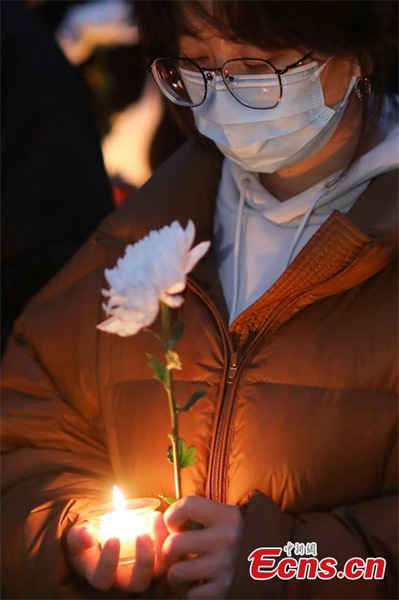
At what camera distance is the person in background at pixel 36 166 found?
3.14 m

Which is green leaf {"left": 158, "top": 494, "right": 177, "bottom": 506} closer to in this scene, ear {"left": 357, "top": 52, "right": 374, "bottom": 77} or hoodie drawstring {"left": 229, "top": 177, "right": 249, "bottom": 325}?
hoodie drawstring {"left": 229, "top": 177, "right": 249, "bottom": 325}

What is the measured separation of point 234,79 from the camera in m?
2.06

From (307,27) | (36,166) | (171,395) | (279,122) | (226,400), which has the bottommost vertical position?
(226,400)

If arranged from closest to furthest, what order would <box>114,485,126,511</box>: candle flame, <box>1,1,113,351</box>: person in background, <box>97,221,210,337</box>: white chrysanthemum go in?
<box>97,221,210,337</box>: white chrysanthemum < <box>114,485,126,511</box>: candle flame < <box>1,1,113,351</box>: person in background

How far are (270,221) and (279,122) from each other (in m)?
0.25

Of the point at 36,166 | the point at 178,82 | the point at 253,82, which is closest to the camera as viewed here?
the point at 253,82

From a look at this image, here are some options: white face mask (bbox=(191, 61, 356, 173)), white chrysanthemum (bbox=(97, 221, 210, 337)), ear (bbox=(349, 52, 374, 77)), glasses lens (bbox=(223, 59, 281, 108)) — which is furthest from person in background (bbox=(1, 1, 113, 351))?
white chrysanthemum (bbox=(97, 221, 210, 337))

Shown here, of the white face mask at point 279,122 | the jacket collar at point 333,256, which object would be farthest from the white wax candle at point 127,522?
the white face mask at point 279,122

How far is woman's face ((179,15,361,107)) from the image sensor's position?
2.02m

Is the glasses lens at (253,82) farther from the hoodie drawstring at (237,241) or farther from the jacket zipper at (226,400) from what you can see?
the jacket zipper at (226,400)

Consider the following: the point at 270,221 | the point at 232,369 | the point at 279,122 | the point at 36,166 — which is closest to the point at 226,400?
the point at 232,369

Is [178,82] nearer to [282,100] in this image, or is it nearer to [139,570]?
[282,100]

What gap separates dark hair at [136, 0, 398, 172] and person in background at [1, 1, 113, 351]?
1022 millimetres

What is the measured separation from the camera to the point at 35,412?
237 cm
